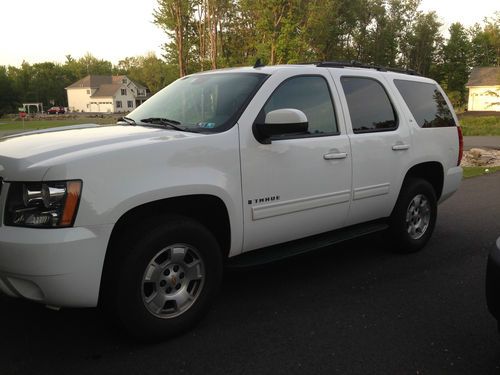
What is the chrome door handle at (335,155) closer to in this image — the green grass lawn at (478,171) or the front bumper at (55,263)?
the front bumper at (55,263)

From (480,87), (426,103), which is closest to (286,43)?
(426,103)

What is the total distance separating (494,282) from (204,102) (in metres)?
2.52

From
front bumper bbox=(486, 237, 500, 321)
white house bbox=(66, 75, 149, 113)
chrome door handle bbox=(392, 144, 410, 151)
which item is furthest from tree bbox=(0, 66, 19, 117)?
front bumper bbox=(486, 237, 500, 321)

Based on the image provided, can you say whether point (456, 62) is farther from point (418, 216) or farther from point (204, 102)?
point (204, 102)

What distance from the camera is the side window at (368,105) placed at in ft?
14.7

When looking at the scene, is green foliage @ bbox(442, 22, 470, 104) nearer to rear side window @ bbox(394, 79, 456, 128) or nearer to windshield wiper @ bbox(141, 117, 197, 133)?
rear side window @ bbox(394, 79, 456, 128)

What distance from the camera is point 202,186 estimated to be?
3.27m

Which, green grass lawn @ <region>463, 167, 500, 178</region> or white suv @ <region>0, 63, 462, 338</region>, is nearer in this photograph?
white suv @ <region>0, 63, 462, 338</region>

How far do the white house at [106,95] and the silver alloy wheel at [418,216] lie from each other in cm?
9985

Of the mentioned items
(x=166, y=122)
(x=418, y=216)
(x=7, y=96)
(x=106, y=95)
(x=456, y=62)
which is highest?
(x=456, y=62)

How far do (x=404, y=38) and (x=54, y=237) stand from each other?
7156cm

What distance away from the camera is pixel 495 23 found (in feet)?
105

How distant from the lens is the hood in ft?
9.37

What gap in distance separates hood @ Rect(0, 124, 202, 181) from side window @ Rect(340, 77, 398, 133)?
1.79m
